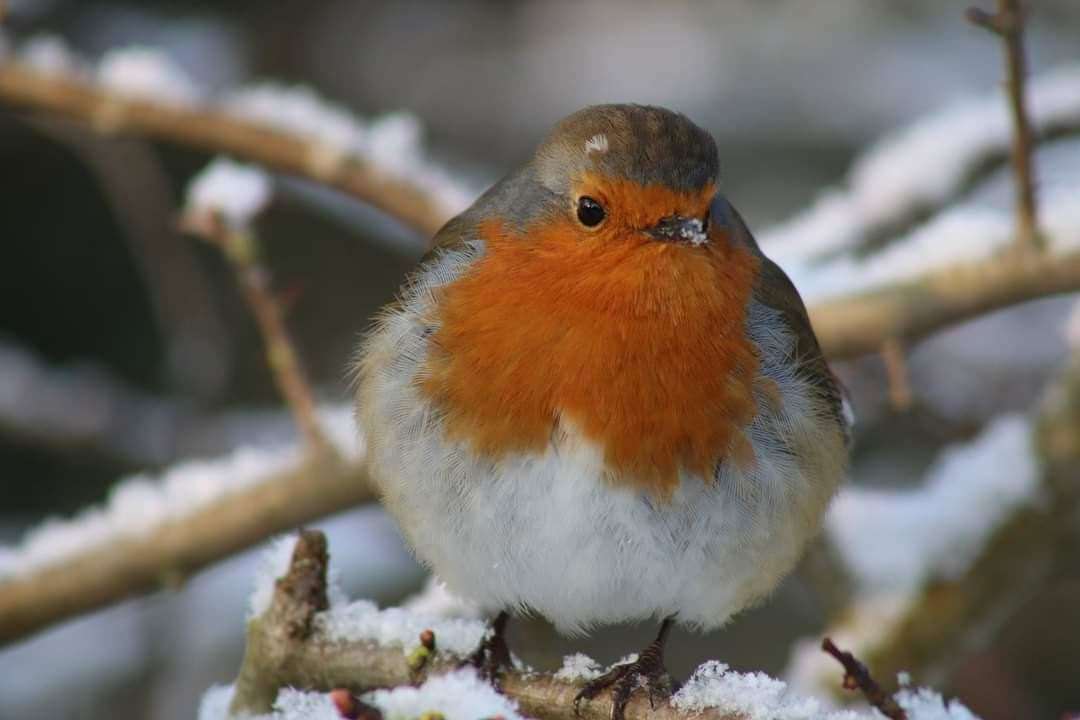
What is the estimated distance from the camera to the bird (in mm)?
2893

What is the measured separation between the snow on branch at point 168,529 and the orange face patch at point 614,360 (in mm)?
1182

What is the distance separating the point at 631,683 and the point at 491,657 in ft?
0.94

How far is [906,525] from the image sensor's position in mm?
4137

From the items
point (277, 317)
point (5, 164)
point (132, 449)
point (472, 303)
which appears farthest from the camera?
point (5, 164)

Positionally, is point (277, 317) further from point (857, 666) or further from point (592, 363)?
point (857, 666)

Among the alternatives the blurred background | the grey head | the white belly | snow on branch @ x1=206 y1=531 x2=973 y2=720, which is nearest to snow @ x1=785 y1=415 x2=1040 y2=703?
the blurred background

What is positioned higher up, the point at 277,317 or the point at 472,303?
the point at 277,317

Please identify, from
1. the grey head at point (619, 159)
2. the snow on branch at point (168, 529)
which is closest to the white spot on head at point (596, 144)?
the grey head at point (619, 159)

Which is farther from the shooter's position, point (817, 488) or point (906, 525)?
point (906, 525)

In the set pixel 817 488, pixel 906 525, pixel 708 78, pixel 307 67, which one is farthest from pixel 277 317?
pixel 708 78

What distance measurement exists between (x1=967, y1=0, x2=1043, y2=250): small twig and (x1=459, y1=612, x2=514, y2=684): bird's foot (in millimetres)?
1770

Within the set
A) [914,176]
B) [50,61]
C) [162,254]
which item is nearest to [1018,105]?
[914,176]

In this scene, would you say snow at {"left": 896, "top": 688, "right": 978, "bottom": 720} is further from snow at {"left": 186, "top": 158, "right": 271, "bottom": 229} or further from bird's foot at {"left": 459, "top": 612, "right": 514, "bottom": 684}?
snow at {"left": 186, "top": 158, "right": 271, "bottom": 229}

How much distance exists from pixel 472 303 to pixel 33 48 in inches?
93.7
